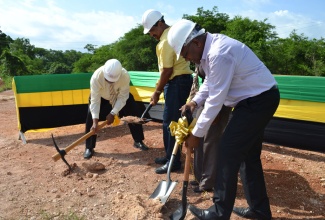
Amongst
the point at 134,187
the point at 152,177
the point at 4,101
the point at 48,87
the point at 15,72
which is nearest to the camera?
the point at 134,187

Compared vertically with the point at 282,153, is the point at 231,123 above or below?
above

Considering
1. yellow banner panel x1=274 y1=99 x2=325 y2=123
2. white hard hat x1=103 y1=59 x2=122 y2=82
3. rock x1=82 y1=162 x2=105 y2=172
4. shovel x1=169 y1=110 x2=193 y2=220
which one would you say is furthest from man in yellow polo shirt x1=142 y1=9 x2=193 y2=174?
yellow banner panel x1=274 y1=99 x2=325 y2=123

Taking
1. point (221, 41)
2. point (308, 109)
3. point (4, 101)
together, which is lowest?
point (4, 101)

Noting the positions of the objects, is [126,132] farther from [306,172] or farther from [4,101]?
[4,101]

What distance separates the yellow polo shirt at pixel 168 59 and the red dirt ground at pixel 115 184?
1.34 meters

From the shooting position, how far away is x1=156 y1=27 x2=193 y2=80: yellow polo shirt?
3.73 m

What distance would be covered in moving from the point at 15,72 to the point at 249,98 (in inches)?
879

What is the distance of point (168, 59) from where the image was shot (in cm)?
378

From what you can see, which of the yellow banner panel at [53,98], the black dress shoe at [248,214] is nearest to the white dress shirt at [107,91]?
the yellow banner panel at [53,98]

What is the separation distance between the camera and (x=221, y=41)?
8.25 feet

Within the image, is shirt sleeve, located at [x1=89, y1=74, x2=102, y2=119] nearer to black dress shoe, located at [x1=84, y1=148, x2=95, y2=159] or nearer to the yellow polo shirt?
black dress shoe, located at [x1=84, y1=148, x2=95, y2=159]

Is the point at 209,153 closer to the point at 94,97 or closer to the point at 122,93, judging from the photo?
the point at 122,93

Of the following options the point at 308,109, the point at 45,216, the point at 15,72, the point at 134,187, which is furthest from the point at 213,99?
the point at 15,72

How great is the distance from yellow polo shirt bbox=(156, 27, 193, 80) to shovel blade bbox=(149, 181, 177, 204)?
1.33 meters
